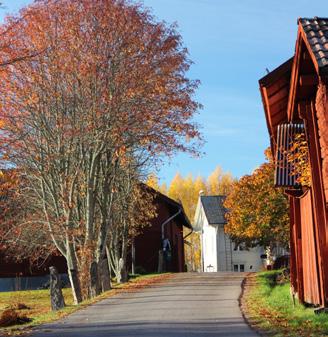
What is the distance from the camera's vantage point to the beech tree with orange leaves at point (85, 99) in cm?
2452

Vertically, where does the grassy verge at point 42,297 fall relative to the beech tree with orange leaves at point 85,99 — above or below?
below

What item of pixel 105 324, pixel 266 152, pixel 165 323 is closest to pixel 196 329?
pixel 165 323

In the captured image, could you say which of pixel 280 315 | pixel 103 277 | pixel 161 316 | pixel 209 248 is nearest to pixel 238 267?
pixel 209 248

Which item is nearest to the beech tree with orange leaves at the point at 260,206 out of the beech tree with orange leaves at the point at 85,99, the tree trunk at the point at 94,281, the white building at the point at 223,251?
the beech tree with orange leaves at the point at 85,99

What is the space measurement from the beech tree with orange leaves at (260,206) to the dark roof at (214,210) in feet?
96.5

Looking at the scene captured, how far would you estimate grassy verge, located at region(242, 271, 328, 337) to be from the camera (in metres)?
11.3

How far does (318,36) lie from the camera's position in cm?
1026

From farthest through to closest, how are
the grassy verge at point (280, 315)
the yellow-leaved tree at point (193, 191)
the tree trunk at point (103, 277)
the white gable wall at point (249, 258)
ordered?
1. the yellow-leaved tree at point (193, 191)
2. the white gable wall at point (249, 258)
3. the tree trunk at point (103, 277)
4. the grassy verge at point (280, 315)

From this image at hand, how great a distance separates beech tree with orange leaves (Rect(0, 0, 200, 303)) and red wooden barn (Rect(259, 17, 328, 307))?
8.31 m

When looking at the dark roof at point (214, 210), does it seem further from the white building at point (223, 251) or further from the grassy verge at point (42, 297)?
the grassy verge at point (42, 297)

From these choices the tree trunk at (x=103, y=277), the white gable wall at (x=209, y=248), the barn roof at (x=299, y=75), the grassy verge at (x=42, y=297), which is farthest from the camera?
the white gable wall at (x=209, y=248)

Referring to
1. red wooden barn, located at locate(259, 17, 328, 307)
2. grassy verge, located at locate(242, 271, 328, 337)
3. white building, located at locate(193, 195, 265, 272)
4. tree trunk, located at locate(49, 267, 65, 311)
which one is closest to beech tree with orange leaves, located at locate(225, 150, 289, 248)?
grassy verge, located at locate(242, 271, 328, 337)

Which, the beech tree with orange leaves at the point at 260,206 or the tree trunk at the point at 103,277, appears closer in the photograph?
the tree trunk at the point at 103,277

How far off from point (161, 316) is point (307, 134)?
5293 mm
